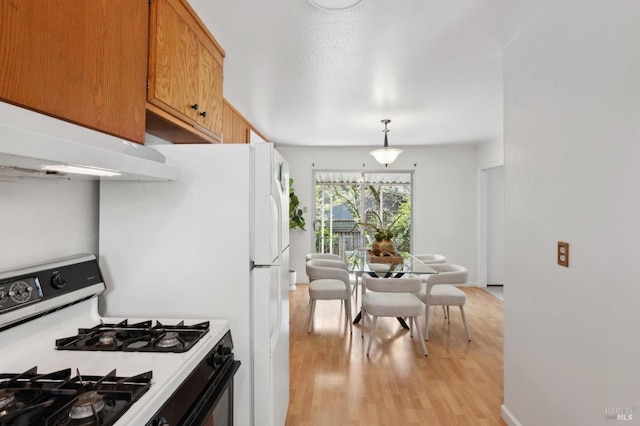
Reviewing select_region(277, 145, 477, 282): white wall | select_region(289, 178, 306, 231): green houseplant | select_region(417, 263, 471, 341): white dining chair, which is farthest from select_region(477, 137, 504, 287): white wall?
select_region(289, 178, 306, 231): green houseplant

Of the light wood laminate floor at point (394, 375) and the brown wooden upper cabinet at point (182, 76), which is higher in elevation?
the brown wooden upper cabinet at point (182, 76)

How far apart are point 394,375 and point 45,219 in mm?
2538

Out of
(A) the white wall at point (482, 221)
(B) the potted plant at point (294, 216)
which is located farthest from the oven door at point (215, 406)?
(A) the white wall at point (482, 221)

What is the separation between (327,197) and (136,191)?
4.64 metres

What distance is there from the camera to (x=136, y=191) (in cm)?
144

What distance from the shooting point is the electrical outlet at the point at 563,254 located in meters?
1.51

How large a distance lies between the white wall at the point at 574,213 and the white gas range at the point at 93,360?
59.9 inches

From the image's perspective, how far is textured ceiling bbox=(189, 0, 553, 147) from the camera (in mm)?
1721

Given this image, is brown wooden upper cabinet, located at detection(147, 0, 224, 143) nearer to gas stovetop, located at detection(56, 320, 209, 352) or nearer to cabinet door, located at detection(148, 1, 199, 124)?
cabinet door, located at detection(148, 1, 199, 124)

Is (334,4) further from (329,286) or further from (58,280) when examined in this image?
(329,286)

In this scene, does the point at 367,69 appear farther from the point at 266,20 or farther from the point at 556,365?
the point at 556,365

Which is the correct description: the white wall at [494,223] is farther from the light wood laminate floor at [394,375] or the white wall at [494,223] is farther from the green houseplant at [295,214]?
the green houseplant at [295,214]

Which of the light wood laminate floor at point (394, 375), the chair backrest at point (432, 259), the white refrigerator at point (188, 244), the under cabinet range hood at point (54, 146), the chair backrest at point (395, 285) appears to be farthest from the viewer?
the chair backrest at point (432, 259)

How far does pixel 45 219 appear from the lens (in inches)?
48.6
